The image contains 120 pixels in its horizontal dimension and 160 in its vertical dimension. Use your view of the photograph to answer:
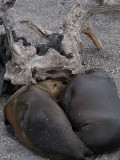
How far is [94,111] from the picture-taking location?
3277mm

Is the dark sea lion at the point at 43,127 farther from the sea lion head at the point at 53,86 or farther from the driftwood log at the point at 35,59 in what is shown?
the driftwood log at the point at 35,59

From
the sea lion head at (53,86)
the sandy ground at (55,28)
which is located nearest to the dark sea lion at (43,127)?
the sandy ground at (55,28)

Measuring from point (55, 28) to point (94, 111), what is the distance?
2849 mm

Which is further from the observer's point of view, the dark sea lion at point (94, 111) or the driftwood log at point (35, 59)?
the driftwood log at point (35, 59)

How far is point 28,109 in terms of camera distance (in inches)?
126

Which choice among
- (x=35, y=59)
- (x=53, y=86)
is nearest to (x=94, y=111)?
(x=53, y=86)

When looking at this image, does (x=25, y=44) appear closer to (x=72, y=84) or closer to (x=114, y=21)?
(x=72, y=84)

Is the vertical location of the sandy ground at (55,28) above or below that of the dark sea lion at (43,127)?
below

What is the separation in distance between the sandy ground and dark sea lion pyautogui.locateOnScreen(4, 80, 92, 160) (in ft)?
Result: 0.37

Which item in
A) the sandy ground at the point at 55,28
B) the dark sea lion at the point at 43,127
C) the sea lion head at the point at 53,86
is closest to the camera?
the dark sea lion at the point at 43,127

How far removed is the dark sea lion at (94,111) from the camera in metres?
3.10

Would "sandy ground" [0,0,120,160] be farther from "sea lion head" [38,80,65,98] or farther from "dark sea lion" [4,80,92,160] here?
"sea lion head" [38,80,65,98]

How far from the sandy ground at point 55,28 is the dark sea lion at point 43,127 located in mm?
111

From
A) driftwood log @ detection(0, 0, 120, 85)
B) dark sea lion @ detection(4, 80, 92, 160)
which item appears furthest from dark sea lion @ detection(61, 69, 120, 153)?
driftwood log @ detection(0, 0, 120, 85)
